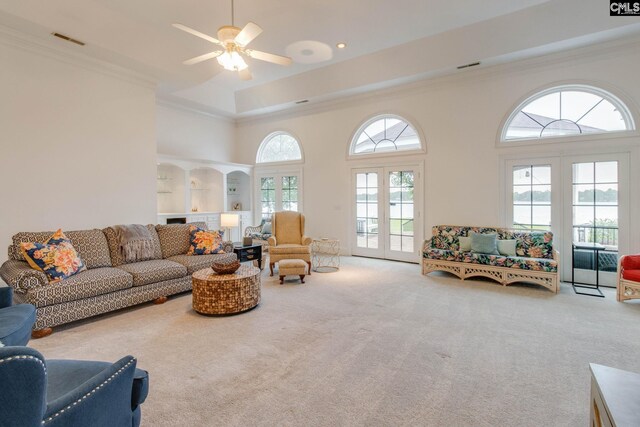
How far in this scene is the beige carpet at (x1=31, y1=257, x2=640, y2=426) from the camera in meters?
2.05

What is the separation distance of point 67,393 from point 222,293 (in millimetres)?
2270

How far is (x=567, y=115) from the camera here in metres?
5.18

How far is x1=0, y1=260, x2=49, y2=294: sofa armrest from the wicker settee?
5.23 meters

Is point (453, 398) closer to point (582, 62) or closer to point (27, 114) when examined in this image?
point (582, 62)

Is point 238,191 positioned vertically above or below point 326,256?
above

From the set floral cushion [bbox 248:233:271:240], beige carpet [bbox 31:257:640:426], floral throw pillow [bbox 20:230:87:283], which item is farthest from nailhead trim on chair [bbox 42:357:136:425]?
floral cushion [bbox 248:233:271:240]

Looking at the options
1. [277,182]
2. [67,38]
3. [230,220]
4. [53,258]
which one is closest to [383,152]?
[277,182]

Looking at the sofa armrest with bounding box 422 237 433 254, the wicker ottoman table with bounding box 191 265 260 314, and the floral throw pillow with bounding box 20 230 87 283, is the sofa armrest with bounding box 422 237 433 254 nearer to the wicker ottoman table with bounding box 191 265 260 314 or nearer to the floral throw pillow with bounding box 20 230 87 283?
the wicker ottoman table with bounding box 191 265 260 314

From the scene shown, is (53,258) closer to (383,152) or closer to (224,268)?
(224,268)

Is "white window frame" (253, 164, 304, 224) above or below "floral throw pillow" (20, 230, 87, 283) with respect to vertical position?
above

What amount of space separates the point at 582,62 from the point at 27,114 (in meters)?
8.10

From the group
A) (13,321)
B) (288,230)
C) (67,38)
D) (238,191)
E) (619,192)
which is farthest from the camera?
(238,191)

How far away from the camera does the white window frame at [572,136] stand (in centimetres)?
470

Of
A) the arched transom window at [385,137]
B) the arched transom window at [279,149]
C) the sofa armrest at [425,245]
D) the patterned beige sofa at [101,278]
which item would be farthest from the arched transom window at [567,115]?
the patterned beige sofa at [101,278]
